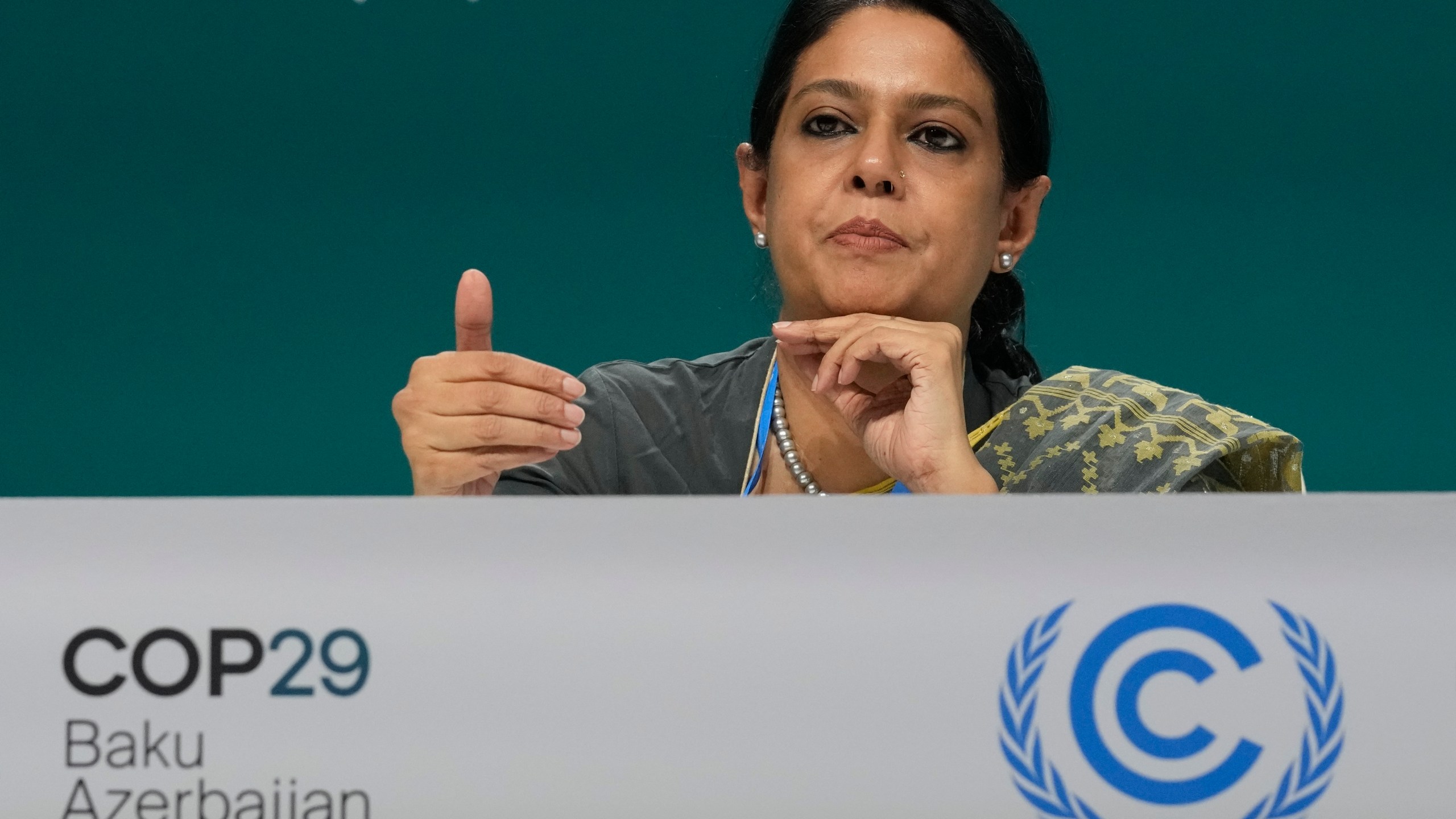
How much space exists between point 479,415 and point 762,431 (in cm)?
39

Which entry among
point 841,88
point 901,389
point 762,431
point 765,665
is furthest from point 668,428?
point 765,665

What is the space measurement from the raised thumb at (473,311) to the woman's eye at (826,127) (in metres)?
0.38

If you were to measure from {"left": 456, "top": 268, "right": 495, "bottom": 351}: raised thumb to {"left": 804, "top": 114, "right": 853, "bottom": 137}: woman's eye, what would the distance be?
0.38 metres

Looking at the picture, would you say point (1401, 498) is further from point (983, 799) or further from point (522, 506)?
point (522, 506)

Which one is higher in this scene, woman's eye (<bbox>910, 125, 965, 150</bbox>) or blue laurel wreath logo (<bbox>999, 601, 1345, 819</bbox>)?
woman's eye (<bbox>910, 125, 965, 150</bbox>)

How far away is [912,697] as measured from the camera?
0.67 m

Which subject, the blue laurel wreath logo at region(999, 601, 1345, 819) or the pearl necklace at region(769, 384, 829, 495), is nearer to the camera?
the blue laurel wreath logo at region(999, 601, 1345, 819)

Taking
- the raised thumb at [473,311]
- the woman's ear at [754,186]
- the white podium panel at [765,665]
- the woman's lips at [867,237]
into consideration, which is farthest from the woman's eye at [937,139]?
the white podium panel at [765,665]

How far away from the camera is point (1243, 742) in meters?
0.66

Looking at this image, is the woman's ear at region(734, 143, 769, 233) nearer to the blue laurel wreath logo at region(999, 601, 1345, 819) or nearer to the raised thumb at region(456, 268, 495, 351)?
the raised thumb at region(456, 268, 495, 351)

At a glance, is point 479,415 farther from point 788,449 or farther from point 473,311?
point 788,449

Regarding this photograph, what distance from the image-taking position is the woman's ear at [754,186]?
1.55 meters

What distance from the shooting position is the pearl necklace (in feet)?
4.69

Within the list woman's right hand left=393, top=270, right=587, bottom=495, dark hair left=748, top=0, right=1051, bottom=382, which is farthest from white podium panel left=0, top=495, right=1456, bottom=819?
dark hair left=748, top=0, right=1051, bottom=382
